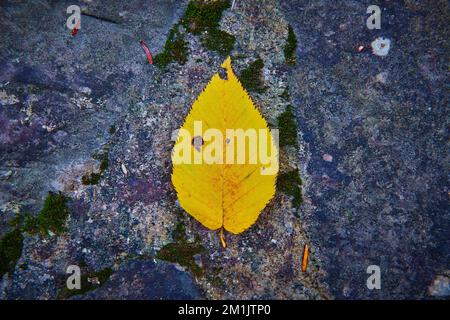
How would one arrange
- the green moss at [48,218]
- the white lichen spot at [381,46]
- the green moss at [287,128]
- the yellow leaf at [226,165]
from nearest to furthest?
the yellow leaf at [226,165]
the green moss at [48,218]
the green moss at [287,128]
the white lichen spot at [381,46]

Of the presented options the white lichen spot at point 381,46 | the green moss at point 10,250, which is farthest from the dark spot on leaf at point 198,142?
the white lichen spot at point 381,46

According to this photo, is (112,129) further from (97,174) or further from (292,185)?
(292,185)

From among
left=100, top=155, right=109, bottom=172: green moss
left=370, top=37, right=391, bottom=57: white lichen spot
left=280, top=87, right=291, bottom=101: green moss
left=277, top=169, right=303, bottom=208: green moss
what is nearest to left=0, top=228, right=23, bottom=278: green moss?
left=100, top=155, right=109, bottom=172: green moss

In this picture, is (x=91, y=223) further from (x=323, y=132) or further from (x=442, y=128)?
(x=442, y=128)

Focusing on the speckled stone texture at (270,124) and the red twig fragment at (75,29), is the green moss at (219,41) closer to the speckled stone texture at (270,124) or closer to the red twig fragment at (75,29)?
the speckled stone texture at (270,124)

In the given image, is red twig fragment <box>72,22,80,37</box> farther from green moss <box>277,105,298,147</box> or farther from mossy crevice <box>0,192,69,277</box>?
green moss <box>277,105,298,147</box>
